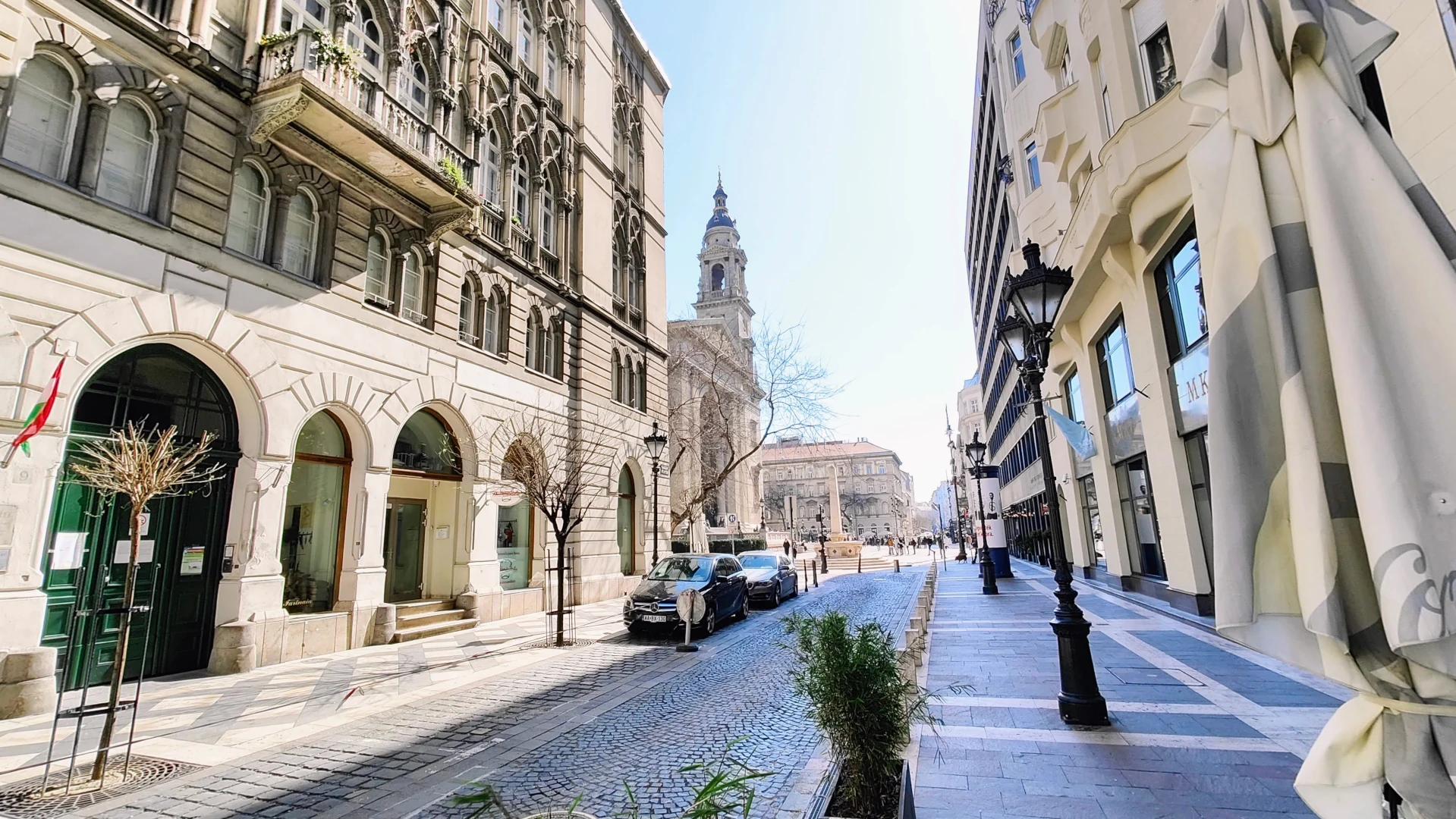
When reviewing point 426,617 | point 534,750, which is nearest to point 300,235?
point 426,617

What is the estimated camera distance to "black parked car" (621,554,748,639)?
43.8 feet

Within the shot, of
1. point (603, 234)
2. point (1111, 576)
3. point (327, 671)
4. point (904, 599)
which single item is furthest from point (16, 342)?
point (1111, 576)

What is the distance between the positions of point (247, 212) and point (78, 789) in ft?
29.8

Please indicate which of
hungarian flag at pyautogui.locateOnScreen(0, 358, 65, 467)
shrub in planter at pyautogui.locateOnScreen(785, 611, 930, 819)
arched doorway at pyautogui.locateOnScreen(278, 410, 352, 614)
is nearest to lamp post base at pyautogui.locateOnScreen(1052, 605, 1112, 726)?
shrub in planter at pyautogui.locateOnScreen(785, 611, 930, 819)

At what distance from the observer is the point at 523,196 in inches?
741

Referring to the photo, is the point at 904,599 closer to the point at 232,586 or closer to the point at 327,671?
the point at 327,671

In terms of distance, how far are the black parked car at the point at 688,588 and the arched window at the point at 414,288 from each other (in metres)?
7.85

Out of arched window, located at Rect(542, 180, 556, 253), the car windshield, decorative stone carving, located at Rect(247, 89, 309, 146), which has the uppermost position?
arched window, located at Rect(542, 180, 556, 253)

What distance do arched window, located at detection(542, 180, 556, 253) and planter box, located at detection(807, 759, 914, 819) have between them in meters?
18.1

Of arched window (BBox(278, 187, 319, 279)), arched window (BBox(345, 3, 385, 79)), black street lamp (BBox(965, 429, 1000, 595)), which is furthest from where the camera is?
black street lamp (BBox(965, 429, 1000, 595))

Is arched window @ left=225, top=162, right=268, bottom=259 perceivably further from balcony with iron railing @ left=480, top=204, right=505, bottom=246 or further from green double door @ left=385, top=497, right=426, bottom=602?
green double door @ left=385, top=497, right=426, bottom=602

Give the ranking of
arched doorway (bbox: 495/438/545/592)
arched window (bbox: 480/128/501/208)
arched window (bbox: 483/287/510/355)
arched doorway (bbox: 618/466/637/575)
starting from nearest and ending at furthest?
arched doorway (bbox: 495/438/545/592) → arched window (bbox: 483/287/510/355) → arched window (bbox: 480/128/501/208) → arched doorway (bbox: 618/466/637/575)

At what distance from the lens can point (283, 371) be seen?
10906 millimetres

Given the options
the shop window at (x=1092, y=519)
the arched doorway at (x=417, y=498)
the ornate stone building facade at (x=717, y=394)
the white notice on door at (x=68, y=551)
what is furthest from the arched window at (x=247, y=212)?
the shop window at (x=1092, y=519)
